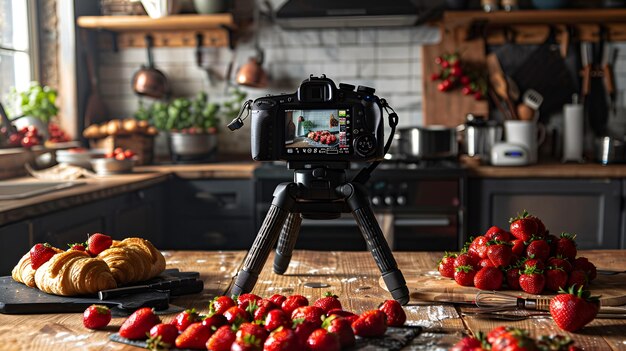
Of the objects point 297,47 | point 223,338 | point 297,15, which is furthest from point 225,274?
point 297,47

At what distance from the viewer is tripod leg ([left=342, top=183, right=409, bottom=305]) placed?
157 centimetres

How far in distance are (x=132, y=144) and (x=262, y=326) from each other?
3.19 meters

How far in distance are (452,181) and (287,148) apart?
7.90 ft

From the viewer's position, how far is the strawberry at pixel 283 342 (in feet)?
3.76

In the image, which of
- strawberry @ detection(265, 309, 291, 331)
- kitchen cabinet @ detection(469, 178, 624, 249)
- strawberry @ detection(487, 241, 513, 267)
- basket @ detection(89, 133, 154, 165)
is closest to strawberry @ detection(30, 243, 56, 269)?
strawberry @ detection(265, 309, 291, 331)

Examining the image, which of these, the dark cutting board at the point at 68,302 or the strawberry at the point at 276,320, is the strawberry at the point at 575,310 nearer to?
the strawberry at the point at 276,320

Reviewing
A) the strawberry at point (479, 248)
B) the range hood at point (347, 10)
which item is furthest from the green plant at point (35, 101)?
the strawberry at point (479, 248)

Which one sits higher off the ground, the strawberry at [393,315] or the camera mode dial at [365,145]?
the camera mode dial at [365,145]

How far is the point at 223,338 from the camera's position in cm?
120

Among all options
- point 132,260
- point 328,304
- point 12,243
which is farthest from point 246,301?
point 12,243

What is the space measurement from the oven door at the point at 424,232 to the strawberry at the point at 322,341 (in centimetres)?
272

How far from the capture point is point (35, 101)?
3.94m

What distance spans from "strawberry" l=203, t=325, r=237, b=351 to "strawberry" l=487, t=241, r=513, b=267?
27.8 inches

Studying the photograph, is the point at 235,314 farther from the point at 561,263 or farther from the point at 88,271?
the point at 561,263
